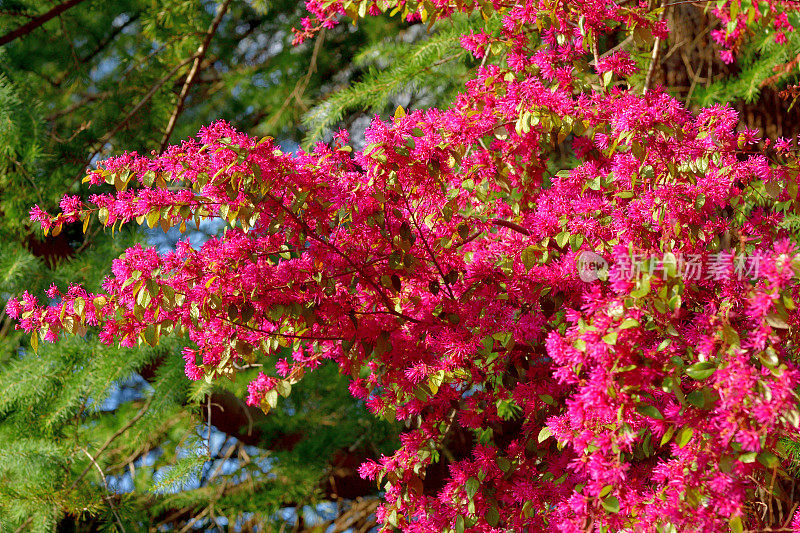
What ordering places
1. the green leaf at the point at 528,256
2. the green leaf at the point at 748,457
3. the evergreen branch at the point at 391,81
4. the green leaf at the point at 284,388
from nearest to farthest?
1. the green leaf at the point at 748,457
2. the green leaf at the point at 528,256
3. the green leaf at the point at 284,388
4. the evergreen branch at the point at 391,81

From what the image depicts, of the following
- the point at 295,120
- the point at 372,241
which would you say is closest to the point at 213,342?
the point at 372,241

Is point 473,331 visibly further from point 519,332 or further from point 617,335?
point 617,335

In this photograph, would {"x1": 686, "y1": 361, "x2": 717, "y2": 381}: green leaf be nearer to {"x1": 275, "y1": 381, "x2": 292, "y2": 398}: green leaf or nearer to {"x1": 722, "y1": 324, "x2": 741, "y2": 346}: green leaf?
{"x1": 722, "y1": 324, "x2": 741, "y2": 346}: green leaf

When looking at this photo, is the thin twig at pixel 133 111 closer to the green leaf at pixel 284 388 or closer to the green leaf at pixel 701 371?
the green leaf at pixel 284 388

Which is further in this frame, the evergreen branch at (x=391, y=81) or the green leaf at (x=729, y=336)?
the evergreen branch at (x=391, y=81)

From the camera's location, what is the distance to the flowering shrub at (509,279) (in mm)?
800

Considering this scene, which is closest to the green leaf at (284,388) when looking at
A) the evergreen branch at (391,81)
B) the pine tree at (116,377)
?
the pine tree at (116,377)

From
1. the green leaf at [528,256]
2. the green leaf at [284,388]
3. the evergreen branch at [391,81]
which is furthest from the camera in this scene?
the evergreen branch at [391,81]

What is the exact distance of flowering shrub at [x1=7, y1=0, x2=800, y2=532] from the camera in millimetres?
800

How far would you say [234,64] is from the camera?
322 cm

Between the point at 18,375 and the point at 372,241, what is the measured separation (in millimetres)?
1263

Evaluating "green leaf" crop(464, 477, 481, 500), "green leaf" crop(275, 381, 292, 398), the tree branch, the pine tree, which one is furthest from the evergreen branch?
"green leaf" crop(464, 477, 481, 500)

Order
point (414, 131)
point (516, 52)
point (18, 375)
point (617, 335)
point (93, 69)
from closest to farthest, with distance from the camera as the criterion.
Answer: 1. point (617, 335)
2. point (414, 131)
3. point (516, 52)
4. point (18, 375)
5. point (93, 69)

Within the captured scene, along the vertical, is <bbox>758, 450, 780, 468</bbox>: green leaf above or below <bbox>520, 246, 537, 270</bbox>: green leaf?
below
